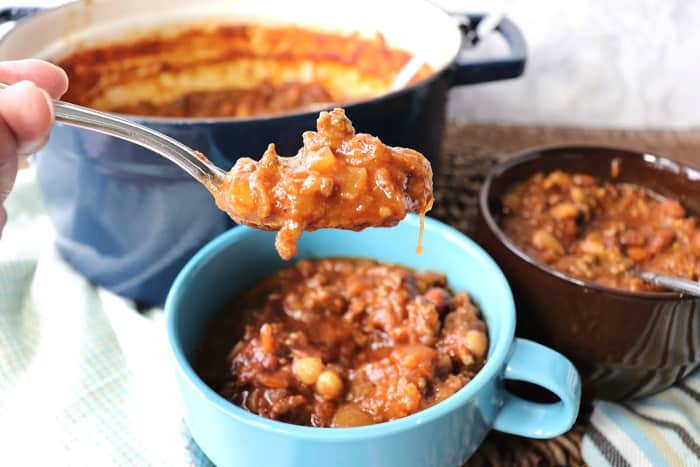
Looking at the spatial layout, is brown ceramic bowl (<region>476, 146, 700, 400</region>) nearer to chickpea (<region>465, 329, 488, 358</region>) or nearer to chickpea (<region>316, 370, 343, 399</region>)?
chickpea (<region>465, 329, 488, 358</region>)

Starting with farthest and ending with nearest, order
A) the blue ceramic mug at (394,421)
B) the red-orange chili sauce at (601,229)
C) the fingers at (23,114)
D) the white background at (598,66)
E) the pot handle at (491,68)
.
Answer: the white background at (598,66)
the pot handle at (491,68)
the red-orange chili sauce at (601,229)
the blue ceramic mug at (394,421)
the fingers at (23,114)

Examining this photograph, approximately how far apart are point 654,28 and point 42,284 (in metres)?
1.42

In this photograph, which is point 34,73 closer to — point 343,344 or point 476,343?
point 343,344

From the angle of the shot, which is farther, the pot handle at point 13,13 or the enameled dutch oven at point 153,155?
the pot handle at point 13,13

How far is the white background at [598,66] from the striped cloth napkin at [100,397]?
900 mm

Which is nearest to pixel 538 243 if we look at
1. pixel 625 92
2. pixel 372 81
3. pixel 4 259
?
pixel 372 81

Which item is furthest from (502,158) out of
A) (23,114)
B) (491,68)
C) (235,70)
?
(23,114)

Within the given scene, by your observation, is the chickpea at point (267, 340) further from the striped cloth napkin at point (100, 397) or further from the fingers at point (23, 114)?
the fingers at point (23, 114)

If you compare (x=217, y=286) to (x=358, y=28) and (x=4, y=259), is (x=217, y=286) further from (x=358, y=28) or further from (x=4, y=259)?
(x=358, y=28)

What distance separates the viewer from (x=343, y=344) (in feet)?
2.82

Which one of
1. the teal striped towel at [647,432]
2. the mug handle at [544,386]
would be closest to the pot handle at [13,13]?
the mug handle at [544,386]

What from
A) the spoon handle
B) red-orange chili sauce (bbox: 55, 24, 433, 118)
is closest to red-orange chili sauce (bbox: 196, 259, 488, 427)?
the spoon handle

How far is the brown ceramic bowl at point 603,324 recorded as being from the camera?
2.69ft

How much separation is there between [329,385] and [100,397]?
310 millimetres
